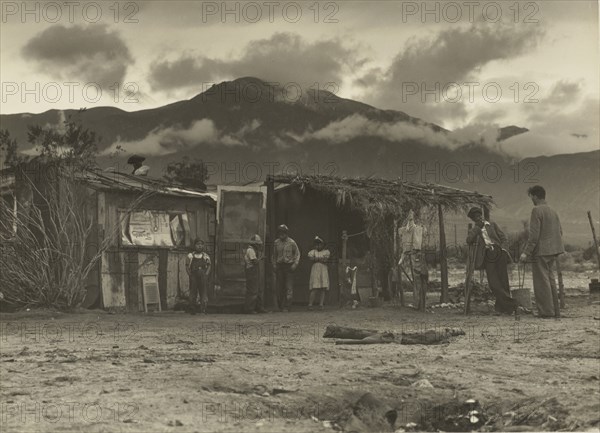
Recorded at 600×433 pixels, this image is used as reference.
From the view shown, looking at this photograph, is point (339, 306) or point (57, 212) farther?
point (339, 306)

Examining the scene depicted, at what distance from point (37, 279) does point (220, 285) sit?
3.40 m

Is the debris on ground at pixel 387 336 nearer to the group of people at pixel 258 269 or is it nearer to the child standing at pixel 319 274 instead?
the group of people at pixel 258 269

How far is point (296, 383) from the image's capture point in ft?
21.0

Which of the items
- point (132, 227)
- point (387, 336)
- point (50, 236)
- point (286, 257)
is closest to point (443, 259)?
point (286, 257)

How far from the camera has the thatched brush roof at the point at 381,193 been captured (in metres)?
15.0

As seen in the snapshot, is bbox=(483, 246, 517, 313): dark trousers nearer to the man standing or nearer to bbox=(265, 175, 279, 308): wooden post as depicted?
the man standing

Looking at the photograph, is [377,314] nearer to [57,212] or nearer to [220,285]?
[220,285]

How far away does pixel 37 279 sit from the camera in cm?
1397

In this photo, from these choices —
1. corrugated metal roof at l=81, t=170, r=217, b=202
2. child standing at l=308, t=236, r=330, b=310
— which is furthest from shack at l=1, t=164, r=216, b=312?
child standing at l=308, t=236, r=330, b=310

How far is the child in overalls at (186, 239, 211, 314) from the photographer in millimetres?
14445

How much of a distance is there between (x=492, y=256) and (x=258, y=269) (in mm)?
4327

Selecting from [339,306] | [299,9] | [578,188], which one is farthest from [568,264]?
[578,188]

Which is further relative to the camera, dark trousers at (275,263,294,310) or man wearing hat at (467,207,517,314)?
dark trousers at (275,263,294,310)

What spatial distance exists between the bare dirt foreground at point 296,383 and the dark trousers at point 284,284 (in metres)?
4.63
